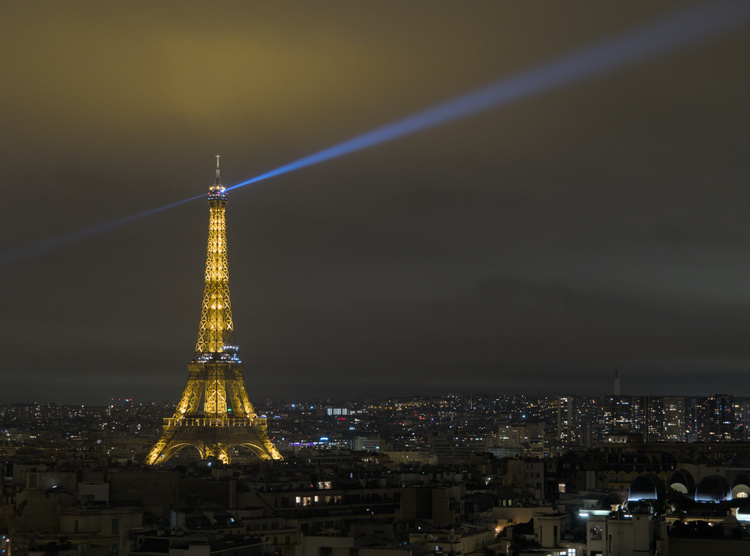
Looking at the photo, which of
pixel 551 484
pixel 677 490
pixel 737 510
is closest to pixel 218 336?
pixel 551 484

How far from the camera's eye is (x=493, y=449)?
652ft

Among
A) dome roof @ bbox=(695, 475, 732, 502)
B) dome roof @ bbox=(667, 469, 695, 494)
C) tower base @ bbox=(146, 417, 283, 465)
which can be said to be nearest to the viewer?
dome roof @ bbox=(695, 475, 732, 502)

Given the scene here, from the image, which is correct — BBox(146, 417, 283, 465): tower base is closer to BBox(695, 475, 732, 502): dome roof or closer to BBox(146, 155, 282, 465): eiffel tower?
BBox(146, 155, 282, 465): eiffel tower

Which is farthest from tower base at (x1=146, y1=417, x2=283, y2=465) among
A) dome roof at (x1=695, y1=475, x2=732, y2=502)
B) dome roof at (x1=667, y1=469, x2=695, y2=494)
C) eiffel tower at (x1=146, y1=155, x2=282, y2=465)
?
dome roof at (x1=695, y1=475, x2=732, y2=502)

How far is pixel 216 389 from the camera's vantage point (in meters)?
110

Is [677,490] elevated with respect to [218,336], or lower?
lower

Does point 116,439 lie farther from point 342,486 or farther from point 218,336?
point 342,486

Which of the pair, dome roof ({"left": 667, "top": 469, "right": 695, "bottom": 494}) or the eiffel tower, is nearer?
dome roof ({"left": 667, "top": 469, "right": 695, "bottom": 494})

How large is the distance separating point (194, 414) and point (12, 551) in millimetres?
61164

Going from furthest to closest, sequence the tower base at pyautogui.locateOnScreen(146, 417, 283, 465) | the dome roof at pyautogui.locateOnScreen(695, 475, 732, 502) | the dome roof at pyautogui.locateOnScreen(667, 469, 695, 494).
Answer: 1. the tower base at pyautogui.locateOnScreen(146, 417, 283, 465)
2. the dome roof at pyautogui.locateOnScreen(667, 469, 695, 494)
3. the dome roof at pyautogui.locateOnScreen(695, 475, 732, 502)

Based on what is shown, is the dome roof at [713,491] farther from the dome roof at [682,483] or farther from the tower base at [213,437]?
the tower base at [213,437]

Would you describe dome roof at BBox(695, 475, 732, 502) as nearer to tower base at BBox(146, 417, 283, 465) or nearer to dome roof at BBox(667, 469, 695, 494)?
dome roof at BBox(667, 469, 695, 494)

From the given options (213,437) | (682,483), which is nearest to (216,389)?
(213,437)

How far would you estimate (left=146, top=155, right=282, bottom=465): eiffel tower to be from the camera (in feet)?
349
